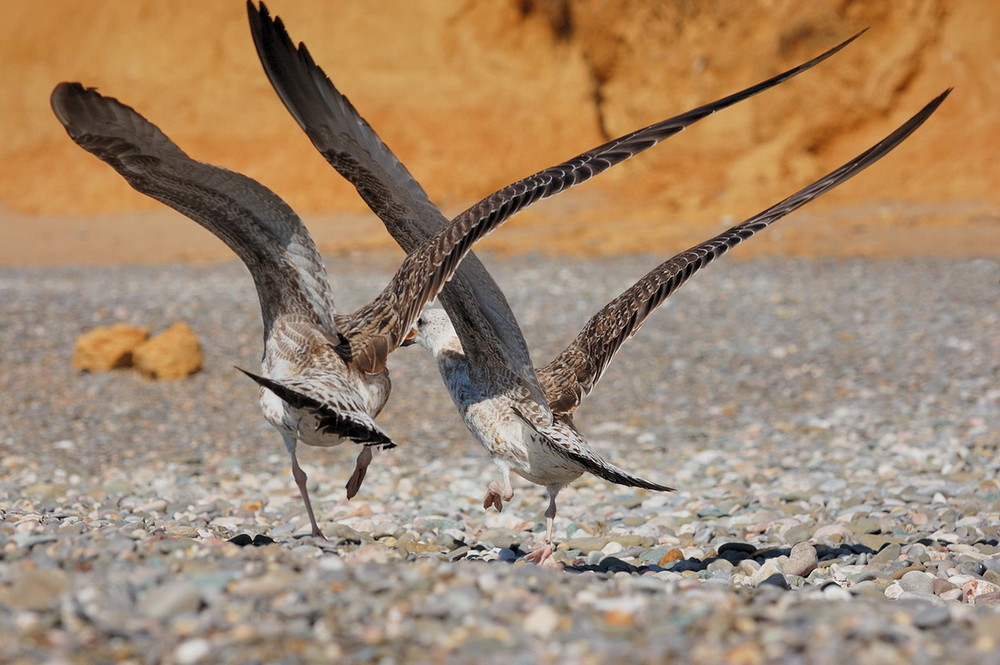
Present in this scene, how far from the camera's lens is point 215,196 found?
603cm

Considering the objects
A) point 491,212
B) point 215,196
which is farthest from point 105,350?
point 491,212

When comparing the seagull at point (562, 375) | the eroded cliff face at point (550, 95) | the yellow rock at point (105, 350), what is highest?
the eroded cliff face at point (550, 95)

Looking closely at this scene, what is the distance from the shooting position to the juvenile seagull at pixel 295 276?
540cm

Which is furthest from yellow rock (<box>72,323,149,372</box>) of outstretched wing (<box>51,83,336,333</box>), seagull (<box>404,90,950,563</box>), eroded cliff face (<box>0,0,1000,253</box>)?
eroded cliff face (<box>0,0,1000,253</box>)

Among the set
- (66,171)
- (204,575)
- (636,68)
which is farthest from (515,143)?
(204,575)

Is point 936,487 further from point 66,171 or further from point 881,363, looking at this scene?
point 66,171

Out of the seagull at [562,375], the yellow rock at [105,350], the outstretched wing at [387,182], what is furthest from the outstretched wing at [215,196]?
the yellow rock at [105,350]

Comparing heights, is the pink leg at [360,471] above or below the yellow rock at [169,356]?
below

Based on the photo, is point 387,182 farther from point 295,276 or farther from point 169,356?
point 169,356

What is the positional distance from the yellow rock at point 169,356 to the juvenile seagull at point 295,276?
532 cm

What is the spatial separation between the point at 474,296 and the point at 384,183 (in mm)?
800

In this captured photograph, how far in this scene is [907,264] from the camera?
61.2 ft

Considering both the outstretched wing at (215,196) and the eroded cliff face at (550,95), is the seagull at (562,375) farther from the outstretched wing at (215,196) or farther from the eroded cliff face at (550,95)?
the eroded cliff face at (550,95)

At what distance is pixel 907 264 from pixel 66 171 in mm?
21582
